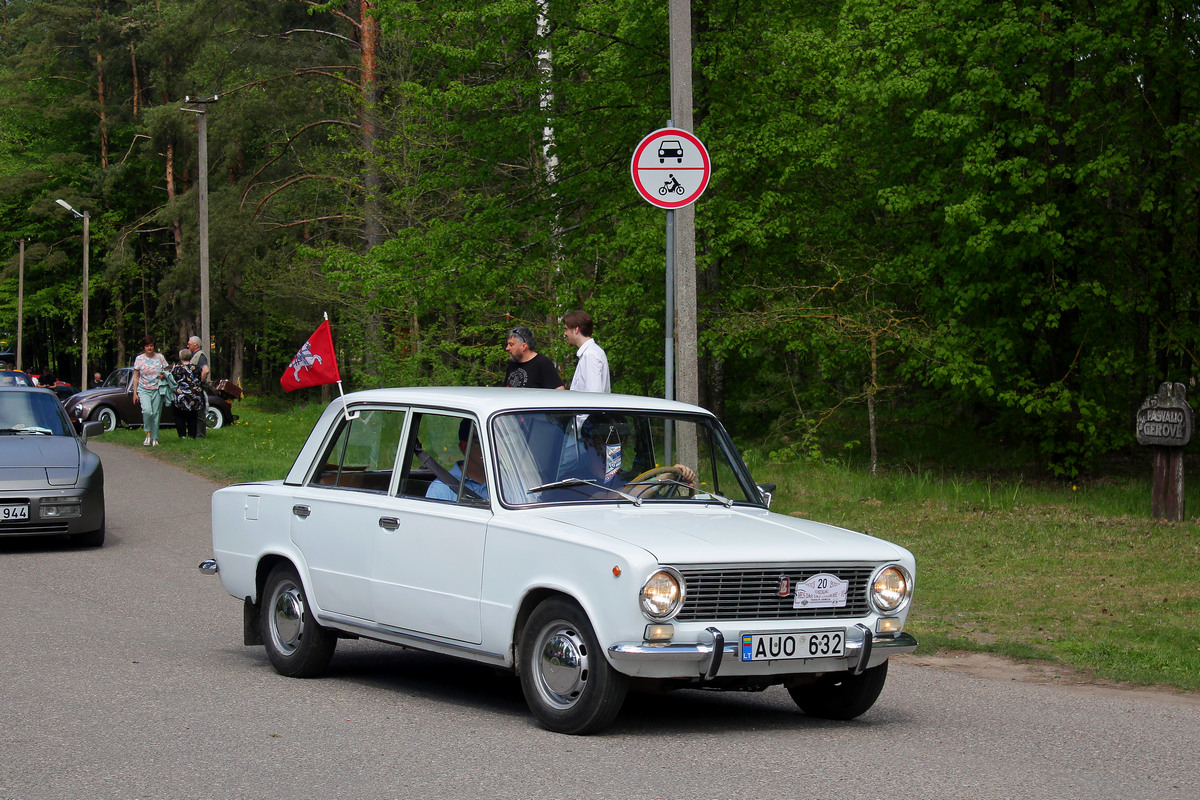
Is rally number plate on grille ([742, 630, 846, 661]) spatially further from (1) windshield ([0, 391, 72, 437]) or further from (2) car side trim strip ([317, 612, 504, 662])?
(1) windshield ([0, 391, 72, 437])

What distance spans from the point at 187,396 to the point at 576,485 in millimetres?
22452

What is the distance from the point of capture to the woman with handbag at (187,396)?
27.2 m

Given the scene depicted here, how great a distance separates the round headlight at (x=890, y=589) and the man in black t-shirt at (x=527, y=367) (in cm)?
470

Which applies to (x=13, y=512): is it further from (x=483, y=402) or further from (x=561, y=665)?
(x=561, y=665)

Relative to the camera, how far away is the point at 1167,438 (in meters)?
14.8

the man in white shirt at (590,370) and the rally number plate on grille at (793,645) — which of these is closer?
the rally number plate on grille at (793,645)

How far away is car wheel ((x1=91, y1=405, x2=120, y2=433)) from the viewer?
1325 inches

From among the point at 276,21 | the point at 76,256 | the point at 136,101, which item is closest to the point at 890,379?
the point at 276,21

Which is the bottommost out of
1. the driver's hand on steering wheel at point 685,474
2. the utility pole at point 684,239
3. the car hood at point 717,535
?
the car hood at point 717,535

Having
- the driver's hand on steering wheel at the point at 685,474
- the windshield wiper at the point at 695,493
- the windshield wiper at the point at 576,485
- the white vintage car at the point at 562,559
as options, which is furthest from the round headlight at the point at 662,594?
the driver's hand on steering wheel at the point at 685,474

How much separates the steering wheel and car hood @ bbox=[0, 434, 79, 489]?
329 inches

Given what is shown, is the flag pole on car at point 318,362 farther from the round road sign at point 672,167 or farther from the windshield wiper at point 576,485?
the windshield wiper at point 576,485

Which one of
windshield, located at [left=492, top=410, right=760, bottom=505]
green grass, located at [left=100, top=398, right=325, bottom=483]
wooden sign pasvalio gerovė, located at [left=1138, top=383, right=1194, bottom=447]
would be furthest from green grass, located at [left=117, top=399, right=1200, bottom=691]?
windshield, located at [left=492, top=410, right=760, bottom=505]

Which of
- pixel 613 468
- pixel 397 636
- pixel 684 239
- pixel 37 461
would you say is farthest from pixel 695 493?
pixel 37 461
